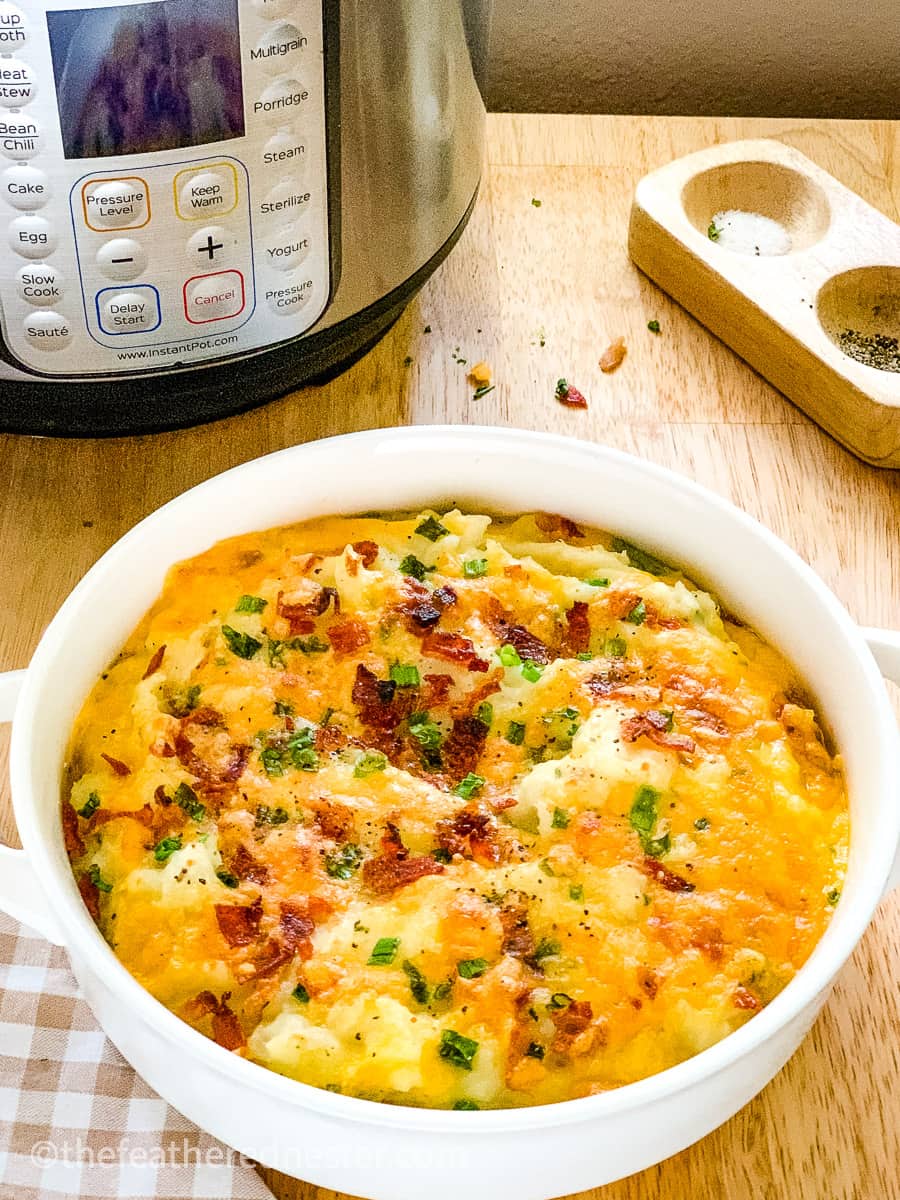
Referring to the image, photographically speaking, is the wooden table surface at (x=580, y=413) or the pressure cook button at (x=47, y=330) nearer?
the pressure cook button at (x=47, y=330)

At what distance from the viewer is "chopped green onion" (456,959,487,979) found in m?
0.79

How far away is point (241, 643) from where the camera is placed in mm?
954

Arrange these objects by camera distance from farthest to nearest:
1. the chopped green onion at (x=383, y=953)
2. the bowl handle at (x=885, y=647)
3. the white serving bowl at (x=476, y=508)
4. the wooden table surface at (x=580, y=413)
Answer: the wooden table surface at (x=580, y=413), the bowl handle at (x=885, y=647), the chopped green onion at (x=383, y=953), the white serving bowl at (x=476, y=508)

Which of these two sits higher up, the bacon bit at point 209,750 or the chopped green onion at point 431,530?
the chopped green onion at point 431,530

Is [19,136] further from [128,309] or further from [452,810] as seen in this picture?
[452,810]

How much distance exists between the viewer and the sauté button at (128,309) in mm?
1006

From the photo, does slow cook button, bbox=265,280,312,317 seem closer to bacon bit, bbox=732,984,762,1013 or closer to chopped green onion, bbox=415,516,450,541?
chopped green onion, bbox=415,516,450,541

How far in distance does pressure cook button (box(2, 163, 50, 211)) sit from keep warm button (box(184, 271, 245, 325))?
0.12 meters

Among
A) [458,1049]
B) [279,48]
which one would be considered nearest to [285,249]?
[279,48]

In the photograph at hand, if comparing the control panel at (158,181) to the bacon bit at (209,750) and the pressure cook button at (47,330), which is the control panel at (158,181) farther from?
the bacon bit at (209,750)

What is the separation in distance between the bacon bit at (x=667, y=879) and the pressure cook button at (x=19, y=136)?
61 cm

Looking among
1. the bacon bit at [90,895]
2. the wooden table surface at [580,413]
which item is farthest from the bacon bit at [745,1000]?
the bacon bit at [90,895]

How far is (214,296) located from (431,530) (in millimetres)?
235

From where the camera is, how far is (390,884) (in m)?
0.83
